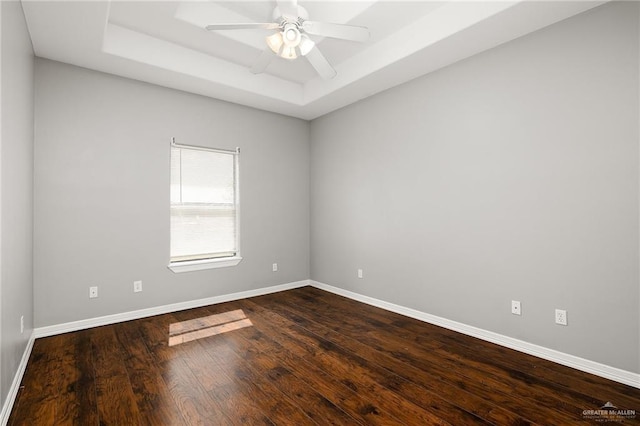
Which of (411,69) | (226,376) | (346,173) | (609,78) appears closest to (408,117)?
(411,69)

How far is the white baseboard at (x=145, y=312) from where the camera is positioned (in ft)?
10.2

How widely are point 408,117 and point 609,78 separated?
5.72 feet

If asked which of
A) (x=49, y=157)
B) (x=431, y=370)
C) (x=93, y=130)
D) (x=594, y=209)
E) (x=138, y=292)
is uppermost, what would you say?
(x=93, y=130)

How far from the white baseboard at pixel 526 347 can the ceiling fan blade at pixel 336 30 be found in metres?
2.77

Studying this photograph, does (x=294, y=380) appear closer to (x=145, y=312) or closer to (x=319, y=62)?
(x=145, y=312)

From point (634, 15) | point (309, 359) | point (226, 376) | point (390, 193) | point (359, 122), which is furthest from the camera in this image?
point (359, 122)

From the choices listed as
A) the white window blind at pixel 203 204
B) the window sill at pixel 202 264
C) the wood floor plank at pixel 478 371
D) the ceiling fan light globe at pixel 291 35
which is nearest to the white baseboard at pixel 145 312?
the window sill at pixel 202 264

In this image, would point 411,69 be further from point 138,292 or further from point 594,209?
point 138,292

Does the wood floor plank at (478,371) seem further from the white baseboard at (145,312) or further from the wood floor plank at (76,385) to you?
the wood floor plank at (76,385)

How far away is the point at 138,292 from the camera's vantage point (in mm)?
3594

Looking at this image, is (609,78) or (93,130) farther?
(93,130)

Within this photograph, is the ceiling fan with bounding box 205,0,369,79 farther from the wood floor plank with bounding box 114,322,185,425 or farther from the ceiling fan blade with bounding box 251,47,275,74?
the wood floor plank with bounding box 114,322,185,425

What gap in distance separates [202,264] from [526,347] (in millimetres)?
3523

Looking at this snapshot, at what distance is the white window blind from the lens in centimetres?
393
